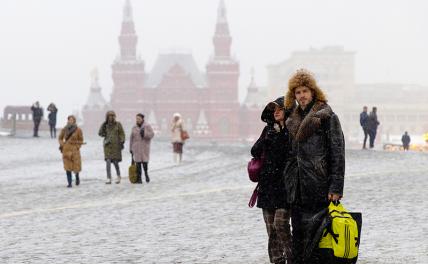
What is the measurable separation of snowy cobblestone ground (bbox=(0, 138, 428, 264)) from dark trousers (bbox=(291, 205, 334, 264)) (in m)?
1.44

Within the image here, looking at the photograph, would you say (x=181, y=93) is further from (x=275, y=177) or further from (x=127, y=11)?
(x=275, y=177)

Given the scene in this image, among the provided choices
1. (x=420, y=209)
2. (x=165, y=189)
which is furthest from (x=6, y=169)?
(x=420, y=209)

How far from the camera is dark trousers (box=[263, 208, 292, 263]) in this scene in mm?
6137

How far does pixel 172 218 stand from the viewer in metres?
10.5

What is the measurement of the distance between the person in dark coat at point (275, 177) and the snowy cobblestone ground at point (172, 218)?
0.98m

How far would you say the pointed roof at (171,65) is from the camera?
110681mm

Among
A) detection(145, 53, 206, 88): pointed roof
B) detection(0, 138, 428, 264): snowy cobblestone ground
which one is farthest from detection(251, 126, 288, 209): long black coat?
detection(145, 53, 206, 88): pointed roof

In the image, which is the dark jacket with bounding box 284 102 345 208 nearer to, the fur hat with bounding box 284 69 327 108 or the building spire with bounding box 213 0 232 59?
the fur hat with bounding box 284 69 327 108

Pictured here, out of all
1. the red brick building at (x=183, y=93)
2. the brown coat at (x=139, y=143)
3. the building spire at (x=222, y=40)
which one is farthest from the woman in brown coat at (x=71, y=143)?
the building spire at (x=222, y=40)

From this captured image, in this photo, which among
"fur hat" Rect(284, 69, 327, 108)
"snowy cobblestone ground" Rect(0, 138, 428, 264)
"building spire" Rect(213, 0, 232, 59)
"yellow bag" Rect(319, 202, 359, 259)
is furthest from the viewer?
"building spire" Rect(213, 0, 232, 59)

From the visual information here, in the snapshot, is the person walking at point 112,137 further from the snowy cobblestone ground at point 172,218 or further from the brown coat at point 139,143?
the snowy cobblestone ground at point 172,218

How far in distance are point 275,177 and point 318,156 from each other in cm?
68

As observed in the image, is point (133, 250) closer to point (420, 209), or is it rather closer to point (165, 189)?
point (420, 209)

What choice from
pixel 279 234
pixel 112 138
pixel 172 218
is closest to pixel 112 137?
pixel 112 138
